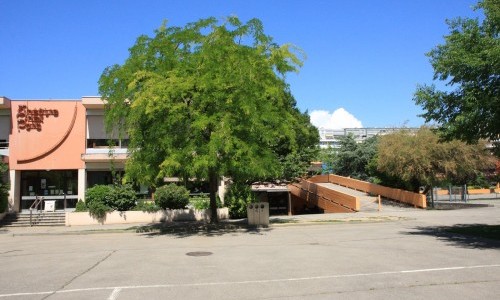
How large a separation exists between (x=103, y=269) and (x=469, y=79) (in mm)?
12070

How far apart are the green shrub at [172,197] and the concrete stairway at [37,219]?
19.0ft

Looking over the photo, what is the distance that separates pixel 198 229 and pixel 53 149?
559 inches

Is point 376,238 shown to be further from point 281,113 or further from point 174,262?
point 174,262

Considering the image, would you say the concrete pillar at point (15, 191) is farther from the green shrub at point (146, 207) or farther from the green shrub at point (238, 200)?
the green shrub at point (238, 200)

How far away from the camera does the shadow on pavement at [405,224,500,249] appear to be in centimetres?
1406

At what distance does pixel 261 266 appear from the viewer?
424 inches

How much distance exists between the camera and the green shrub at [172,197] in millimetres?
26375

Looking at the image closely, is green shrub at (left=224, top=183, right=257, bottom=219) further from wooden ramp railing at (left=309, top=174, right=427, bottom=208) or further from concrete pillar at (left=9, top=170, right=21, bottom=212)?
concrete pillar at (left=9, top=170, right=21, bottom=212)

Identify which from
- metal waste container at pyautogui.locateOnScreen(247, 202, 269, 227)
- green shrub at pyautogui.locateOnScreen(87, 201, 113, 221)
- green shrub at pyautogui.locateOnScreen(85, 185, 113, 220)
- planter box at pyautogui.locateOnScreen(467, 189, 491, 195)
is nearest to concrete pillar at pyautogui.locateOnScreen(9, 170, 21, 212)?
green shrub at pyautogui.locateOnScreen(85, 185, 113, 220)

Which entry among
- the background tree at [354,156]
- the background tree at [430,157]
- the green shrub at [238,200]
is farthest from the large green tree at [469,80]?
the background tree at [354,156]

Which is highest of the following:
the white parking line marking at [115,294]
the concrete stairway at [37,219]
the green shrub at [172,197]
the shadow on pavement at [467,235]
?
the green shrub at [172,197]

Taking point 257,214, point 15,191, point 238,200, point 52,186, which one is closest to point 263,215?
point 257,214

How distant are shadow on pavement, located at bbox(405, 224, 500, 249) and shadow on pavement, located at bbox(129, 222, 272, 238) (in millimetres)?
6843

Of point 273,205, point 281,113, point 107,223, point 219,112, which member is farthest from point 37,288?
point 273,205
